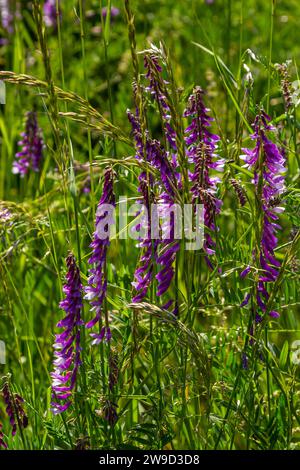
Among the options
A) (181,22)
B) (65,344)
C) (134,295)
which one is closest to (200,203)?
(134,295)

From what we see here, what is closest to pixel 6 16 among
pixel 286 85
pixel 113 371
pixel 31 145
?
pixel 31 145

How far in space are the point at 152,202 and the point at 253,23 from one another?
3.37 metres

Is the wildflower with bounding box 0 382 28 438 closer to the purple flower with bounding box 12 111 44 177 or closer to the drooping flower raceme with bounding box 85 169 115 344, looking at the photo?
→ the drooping flower raceme with bounding box 85 169 115 344

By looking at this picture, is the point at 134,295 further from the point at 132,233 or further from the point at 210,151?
the point at 210,151

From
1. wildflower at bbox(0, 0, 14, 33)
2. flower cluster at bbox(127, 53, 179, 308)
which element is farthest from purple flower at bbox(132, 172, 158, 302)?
wildflower at bbox(0, 0, 14, 33)

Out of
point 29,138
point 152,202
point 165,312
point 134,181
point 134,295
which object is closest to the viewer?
point 165,312

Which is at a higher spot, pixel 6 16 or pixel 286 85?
pixel 6 16

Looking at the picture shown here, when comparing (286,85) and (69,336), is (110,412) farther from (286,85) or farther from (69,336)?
(286,85)

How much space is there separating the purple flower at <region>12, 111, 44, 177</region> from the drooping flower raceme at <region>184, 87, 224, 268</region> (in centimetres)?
100

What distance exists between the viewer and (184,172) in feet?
5.11

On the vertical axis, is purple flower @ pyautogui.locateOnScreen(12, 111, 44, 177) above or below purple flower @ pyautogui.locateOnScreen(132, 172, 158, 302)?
above

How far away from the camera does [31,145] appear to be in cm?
274

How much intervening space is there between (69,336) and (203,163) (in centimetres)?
46

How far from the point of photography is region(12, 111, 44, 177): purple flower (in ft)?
8.91
